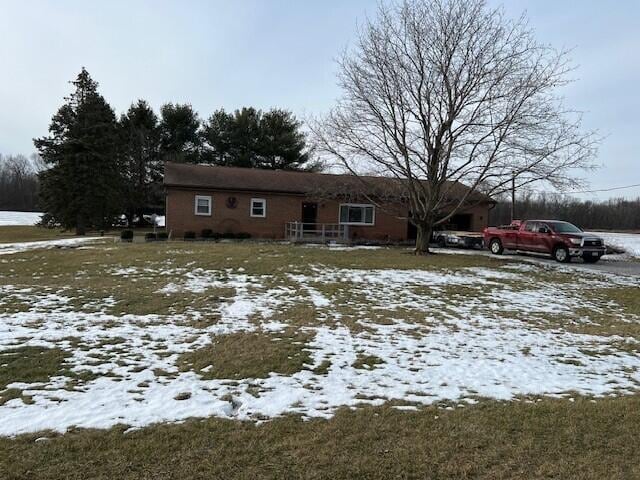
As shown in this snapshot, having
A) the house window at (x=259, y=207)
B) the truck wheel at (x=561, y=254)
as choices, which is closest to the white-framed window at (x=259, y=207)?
the house window at (x=259, y=207)

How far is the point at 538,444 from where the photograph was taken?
3750 millimetres

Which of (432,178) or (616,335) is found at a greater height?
(432,178)

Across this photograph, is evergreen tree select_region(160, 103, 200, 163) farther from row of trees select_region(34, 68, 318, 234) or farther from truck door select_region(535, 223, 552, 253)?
truck door select_region(535, 223, 552, 253)

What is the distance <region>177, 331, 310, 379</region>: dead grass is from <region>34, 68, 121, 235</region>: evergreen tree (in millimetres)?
27984

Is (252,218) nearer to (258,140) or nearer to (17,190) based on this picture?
(258,140)

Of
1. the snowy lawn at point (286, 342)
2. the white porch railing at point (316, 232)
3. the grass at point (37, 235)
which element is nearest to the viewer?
the snowy lawn at point (286, 342)

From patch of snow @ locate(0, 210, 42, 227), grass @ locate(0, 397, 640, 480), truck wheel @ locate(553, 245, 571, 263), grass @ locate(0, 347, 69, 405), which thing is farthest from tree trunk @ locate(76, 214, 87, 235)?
grass @ locate(0, 397, 640, 480)

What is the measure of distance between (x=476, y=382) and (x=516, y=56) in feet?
54.6

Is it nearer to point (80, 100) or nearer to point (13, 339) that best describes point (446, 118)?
point (13, 339)

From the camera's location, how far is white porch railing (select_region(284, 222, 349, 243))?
2514cm

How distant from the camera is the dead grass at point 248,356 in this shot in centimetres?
555

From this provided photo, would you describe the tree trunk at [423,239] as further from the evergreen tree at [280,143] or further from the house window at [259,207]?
the evergreen tree at [280,143]

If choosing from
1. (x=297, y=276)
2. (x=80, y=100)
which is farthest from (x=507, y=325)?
(x=80, y=100)

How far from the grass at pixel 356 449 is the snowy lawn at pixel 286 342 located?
34 cm
